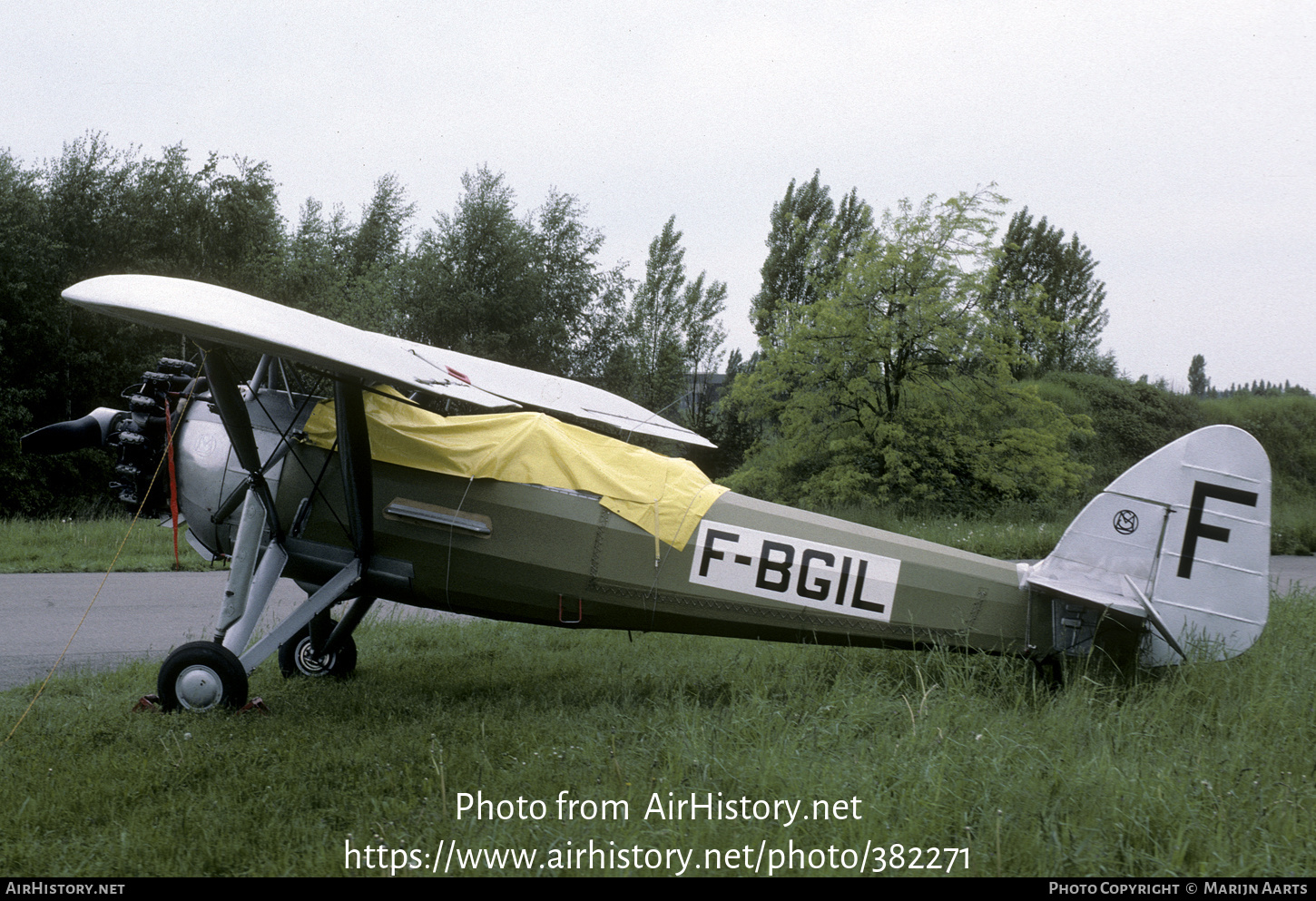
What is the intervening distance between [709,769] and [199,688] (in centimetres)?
301

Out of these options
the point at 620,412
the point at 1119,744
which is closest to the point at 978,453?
the point at 620,412

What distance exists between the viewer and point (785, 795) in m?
3.18

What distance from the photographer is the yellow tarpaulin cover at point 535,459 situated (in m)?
4.85

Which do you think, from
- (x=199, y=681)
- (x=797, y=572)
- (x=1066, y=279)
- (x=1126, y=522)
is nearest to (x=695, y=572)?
(x=797, y=572)

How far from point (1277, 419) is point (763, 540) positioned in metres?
30.4

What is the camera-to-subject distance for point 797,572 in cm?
474

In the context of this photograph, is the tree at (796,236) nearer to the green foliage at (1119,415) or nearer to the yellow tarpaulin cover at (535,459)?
the green foliage at (1119,415)

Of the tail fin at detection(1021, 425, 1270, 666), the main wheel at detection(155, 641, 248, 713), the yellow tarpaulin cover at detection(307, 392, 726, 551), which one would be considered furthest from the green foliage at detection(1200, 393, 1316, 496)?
the main wheel at detection(155, 641, 248, 713)

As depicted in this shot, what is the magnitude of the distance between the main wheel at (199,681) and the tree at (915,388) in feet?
39.2

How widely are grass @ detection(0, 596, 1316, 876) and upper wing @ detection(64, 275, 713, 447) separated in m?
1.89

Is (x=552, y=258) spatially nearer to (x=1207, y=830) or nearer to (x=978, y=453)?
(x=978, y=453)

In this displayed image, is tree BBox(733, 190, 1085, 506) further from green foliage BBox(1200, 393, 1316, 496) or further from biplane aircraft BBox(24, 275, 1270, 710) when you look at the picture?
green foliage BBox(1200, 393, 1316, 496)

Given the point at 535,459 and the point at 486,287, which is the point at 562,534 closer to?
the point at 535,459

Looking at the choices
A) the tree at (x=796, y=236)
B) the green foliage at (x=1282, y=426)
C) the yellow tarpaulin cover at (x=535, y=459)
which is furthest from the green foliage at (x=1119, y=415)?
the yellow tarpaulin cover at (x=535, y=459)
